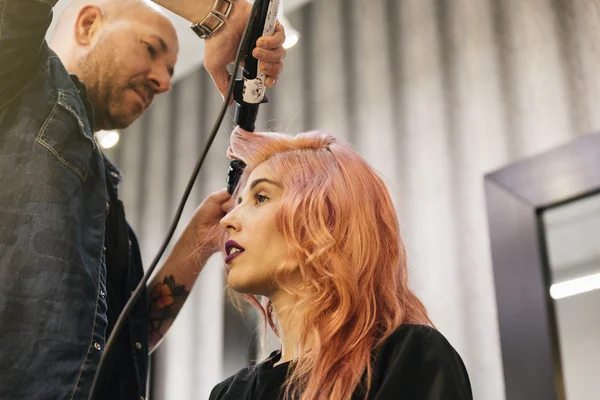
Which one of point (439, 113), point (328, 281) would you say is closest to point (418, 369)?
point (328, 281)

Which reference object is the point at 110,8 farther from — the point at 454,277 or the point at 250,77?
the point at 454,277

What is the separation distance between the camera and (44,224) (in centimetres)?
119

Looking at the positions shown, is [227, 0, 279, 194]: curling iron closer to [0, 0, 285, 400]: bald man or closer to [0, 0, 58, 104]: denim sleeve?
[0, 0, 285, 400]: bald man

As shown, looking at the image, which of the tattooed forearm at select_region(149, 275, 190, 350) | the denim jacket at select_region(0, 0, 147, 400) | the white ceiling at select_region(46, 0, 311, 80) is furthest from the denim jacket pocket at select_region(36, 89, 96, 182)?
the white ceiling at select_region(46, 0, 311, 80)

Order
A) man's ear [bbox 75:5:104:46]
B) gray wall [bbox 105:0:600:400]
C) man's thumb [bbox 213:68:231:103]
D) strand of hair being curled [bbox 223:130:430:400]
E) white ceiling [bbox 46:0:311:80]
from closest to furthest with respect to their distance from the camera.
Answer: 1. strand of hair being curled [bbox 223:130:430:400]
2. man's thumb [bbox 213:68:231:103]
3. man's ear [bbox 75:5:104:46]
4. gray wall [bbox 105:0:600:400]
5. white ceiling [bbox 46:0:311:80]

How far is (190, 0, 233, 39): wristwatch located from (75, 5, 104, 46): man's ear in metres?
0.69

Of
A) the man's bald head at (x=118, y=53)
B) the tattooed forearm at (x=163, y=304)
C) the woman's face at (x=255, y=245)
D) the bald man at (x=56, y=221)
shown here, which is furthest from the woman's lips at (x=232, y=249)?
the man's bald head at (x=118, y=53)

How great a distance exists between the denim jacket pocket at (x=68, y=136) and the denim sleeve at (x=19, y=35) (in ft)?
0.28

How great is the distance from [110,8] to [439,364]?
132 cm

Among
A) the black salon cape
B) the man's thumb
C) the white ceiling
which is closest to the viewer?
the black salon cape

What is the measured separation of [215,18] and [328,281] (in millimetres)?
503

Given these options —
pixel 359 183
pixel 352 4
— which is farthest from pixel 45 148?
pixel 352 4

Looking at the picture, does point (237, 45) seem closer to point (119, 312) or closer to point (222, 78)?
point (222, 78)

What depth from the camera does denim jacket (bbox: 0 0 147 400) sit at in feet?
3.66
